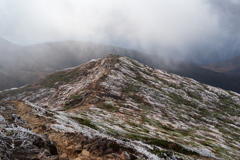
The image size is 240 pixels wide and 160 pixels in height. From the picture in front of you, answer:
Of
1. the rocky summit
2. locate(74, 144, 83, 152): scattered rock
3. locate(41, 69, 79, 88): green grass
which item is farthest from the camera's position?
locate(41, 69, 79, 88): green grass

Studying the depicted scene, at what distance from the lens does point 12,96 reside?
111m

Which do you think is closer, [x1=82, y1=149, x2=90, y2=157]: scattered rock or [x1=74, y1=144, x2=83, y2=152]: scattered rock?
[x1=82, y1=149, x2=90, y2=157]: scattered rock

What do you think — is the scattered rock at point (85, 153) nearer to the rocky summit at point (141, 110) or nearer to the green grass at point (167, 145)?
the rocky summit at point (141, 110)

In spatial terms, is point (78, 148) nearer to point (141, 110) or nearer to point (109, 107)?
point (109, 107)

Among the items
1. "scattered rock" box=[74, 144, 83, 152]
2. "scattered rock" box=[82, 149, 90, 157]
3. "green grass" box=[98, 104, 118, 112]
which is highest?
"scattered rock" box=[82, 149, 90, 157]

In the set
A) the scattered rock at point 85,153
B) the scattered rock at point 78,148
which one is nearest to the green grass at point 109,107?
the scattered rock at point 78,148

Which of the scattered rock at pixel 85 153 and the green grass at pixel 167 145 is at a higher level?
the scattered rock at pixel 85 153

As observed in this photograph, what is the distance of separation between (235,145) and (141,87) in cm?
6508

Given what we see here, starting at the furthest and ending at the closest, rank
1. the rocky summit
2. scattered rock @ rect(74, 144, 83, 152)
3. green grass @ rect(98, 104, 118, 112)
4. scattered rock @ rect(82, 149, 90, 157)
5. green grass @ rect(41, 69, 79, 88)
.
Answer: green grass @ rect(41, 69, 79, 88) → green grass @ rect(98, 104, 118, 112) → the rocky summit → scattered rock @ rect(74, 144, 83, 152) → scattered rock @ rect(82, 149, 90, 157)

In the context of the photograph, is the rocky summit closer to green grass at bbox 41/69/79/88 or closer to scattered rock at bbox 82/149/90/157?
green grass at bbox 41/69/79/88

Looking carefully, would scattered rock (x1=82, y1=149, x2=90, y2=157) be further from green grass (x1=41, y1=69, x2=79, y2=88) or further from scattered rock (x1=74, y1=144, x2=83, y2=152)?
green grass (x1=41, y1=69, x2=79, y2=88)

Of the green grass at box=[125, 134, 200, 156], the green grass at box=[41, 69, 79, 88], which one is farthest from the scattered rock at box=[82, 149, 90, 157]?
the green grass at box=[41, 69, 79, 88]

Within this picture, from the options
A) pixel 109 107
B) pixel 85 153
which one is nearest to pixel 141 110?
pixel 109 107

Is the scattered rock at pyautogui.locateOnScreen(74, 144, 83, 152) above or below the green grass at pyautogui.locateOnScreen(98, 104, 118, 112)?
above
